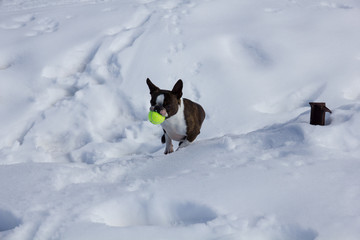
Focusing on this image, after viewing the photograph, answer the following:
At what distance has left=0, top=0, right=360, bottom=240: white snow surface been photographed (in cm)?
158

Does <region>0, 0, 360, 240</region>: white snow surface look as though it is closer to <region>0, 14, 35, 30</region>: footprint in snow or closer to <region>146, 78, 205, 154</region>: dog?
<region>0, 14, 35, 30</region>: footprint in snow

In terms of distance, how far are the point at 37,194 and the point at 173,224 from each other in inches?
30.4

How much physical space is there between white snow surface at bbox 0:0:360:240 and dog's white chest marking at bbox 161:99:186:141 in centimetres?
18

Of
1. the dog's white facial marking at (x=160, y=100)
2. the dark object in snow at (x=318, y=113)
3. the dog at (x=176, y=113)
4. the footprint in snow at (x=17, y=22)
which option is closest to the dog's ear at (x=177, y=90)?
the dog at (x=176, y=113)

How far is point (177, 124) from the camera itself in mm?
2674

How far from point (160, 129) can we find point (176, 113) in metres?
1.39

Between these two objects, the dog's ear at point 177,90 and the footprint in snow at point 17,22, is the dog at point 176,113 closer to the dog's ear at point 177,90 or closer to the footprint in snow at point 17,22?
the dog's ear at point 177,90

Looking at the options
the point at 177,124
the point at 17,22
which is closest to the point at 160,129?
the point at 177,124

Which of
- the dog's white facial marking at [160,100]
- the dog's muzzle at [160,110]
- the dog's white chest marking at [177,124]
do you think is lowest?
the dog's white chest marking at [177,124]

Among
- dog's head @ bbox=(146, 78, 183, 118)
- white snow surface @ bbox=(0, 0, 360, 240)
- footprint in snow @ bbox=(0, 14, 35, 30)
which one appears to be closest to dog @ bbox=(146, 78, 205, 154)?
dog's head @ bbox=(146, 78, 183, 118)

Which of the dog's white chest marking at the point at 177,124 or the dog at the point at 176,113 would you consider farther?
the dog's white chest marking at the point at 177,124

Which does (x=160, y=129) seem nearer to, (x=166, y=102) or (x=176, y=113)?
(x=176, y=113)

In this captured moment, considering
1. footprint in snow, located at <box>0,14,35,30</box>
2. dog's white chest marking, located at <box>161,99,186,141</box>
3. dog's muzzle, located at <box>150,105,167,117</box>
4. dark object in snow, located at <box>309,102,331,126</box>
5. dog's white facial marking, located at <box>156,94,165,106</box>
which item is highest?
footprint in snow, located at <box>0,14,35,30</box>

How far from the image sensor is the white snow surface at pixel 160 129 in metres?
1.58
